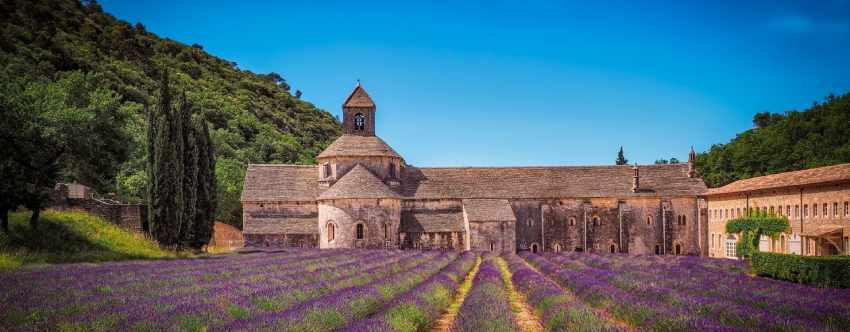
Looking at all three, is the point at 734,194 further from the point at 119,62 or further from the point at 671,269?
the point at 119,62

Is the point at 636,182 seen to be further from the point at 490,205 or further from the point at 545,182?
the point at 490,205

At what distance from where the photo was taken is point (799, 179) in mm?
41219

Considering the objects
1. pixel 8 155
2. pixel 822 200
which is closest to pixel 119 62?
pixel 8 155

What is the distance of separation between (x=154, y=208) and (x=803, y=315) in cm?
3106

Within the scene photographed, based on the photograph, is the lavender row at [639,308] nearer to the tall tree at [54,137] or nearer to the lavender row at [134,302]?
the lavender row at [134,302]

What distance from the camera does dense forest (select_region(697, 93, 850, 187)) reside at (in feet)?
226

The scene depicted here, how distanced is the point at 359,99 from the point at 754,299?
4511 centimetres

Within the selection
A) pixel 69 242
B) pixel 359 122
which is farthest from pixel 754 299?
pixel 359 122

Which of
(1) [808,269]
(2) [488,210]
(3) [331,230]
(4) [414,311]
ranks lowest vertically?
(1) [808,269]

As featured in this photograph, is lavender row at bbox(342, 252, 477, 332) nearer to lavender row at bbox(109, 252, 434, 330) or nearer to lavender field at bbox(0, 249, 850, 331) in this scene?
lavender field at bbox(0, 249, 850, 331)

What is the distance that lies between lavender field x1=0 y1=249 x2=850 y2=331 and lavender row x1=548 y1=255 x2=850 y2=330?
4 centimetres

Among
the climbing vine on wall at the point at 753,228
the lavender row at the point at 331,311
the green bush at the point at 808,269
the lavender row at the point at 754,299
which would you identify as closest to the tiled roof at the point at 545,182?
the climbing vine on wall at the point at 753,228

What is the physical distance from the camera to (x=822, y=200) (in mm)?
38375

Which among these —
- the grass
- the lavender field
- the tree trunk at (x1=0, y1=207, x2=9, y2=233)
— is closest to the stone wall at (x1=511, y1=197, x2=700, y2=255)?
the lavender field
